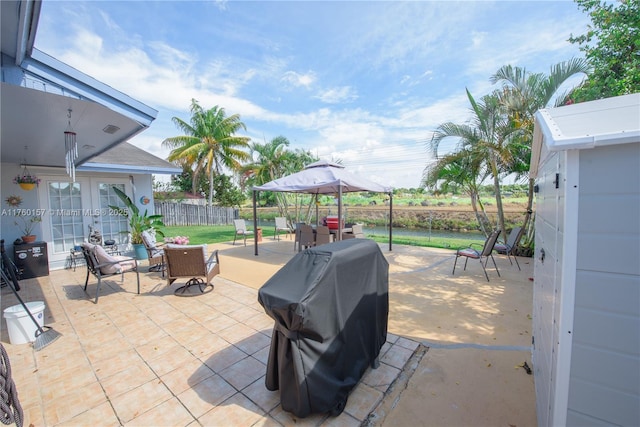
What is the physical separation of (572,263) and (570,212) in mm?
250

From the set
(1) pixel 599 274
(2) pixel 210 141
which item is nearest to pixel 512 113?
(1) pixel 599 274


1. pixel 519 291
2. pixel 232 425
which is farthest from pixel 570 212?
pixel 519 291

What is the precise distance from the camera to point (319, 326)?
189 centimetres

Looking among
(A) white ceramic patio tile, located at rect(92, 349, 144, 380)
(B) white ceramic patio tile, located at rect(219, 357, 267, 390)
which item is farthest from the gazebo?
(A) white ceramic patio tile, located at rect(92, 349, 144, 380)

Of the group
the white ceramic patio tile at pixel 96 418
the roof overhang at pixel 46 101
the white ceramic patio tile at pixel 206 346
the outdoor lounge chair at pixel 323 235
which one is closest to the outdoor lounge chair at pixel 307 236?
the outdoor lounge chair at pixel 323 235

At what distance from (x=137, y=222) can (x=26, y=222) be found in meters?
2.37

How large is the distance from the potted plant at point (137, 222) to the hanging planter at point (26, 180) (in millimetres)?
1521

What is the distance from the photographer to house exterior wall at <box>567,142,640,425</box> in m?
1.15

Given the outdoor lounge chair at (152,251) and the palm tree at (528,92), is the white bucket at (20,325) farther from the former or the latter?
the palm tree at (528,92)

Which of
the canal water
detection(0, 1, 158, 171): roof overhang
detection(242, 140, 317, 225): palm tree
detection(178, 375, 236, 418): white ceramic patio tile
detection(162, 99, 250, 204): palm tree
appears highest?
detection(162, 99, 250, 204): palm tree

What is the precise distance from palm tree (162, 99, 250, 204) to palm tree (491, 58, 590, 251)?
15.6 metres

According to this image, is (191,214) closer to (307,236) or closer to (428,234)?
(307,236)

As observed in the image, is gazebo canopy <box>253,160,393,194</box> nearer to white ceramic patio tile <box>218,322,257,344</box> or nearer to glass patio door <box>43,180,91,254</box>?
white ceramic patio tile <box>218,322,257,344</box>

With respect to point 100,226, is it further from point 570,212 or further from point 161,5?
point 570,212
